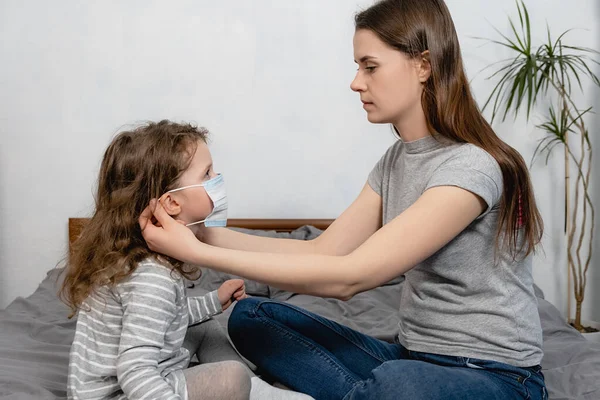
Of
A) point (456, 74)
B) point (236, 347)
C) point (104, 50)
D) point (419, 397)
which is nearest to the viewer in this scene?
point (419, 397)

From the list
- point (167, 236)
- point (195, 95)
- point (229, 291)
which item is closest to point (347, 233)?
point (229, 291)

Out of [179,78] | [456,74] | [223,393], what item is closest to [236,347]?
[223,393]

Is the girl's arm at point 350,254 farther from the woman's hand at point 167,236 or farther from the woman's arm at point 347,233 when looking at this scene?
the woman's arm at point 347,233

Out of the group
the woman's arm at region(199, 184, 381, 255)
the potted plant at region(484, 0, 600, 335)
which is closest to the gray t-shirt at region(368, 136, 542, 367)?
the woman's arm at region(199, 184, 381, 255)

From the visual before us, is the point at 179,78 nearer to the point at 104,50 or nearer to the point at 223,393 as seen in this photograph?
the point at 104,50

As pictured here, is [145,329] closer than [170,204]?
Yes

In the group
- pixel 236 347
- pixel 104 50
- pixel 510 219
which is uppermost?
pixel 104 50

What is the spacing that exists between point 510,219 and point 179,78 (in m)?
2.04

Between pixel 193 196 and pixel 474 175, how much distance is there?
0.56 metres

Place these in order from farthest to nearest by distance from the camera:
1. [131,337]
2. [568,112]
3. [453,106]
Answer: [568,112]
[453,106]
[131,337]

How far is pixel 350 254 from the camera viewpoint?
52.4 inches

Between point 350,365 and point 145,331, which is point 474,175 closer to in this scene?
point 350,365

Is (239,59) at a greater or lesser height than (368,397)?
greater

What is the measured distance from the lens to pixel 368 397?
1283 mm
